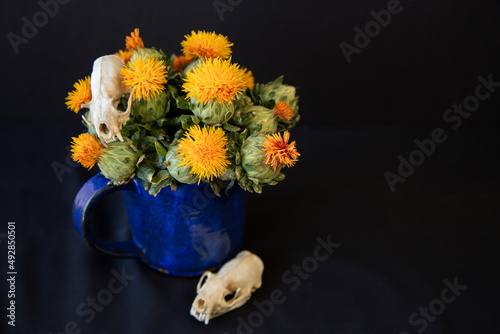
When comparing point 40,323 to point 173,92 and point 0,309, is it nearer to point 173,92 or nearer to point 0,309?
point 0,309

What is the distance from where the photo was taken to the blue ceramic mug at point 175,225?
0.64m

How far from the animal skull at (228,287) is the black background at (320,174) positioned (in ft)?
0.06

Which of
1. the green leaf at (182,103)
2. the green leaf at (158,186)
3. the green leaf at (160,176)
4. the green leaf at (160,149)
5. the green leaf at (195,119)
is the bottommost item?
the green leaf at (158,186)

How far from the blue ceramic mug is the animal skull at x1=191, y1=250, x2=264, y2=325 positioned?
0.03 m

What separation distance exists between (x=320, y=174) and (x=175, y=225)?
1.38 ft

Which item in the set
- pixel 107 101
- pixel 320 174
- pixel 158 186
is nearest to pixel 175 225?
pixel 158 186

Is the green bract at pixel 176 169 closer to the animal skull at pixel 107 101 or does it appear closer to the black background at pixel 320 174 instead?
the animal skull at pixel 107 101

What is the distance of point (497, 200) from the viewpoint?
3.04 ft

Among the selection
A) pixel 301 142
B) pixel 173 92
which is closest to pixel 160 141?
pixel 173 92

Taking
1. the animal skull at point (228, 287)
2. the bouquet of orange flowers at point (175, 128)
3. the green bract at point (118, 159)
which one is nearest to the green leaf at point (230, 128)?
the bouquet of orange flowers at point (175, 128)

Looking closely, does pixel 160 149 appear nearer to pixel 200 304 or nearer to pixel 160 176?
pixel 160 176

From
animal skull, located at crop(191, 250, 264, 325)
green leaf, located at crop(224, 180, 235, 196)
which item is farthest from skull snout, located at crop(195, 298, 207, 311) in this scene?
green leaf, located at crop(224, 180, 235, 196)

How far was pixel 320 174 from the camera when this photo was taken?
996 millimetres

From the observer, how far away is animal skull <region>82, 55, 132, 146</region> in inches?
22.4
